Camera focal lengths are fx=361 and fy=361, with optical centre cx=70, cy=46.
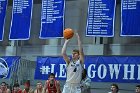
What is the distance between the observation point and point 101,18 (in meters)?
13.0

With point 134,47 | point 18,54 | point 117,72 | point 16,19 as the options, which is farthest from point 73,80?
point 18,54

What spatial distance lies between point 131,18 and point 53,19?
3.13 metres

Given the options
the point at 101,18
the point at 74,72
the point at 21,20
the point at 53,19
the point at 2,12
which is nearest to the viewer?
the point at 74,72

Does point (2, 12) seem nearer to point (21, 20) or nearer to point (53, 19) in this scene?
point (21, 20)

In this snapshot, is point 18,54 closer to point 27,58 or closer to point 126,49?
point 27,58

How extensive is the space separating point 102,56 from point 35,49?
3766mm

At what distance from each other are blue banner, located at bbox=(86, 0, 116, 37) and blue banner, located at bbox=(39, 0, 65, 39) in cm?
120

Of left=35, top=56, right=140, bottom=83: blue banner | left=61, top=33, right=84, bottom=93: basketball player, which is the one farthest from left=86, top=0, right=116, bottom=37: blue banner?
→ left=61, top=33, right=84, bottom=93: basketball player

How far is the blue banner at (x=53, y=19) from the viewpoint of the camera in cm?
1387

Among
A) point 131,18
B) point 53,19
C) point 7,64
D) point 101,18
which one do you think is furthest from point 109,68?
point 7,64

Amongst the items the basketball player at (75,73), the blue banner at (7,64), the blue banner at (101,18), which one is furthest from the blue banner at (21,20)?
the basketball player at (75,73)

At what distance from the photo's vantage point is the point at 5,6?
604 inches

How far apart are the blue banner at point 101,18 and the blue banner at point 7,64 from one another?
357cm

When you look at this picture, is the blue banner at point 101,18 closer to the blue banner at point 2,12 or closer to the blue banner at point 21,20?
the blue banner at point 21,20
